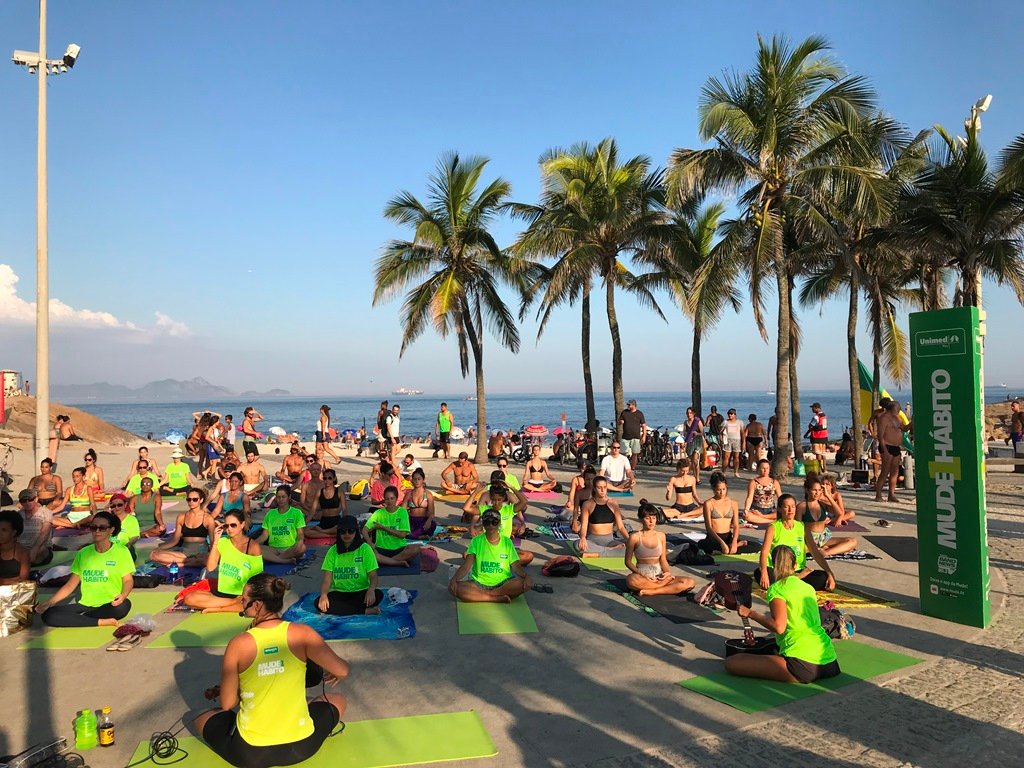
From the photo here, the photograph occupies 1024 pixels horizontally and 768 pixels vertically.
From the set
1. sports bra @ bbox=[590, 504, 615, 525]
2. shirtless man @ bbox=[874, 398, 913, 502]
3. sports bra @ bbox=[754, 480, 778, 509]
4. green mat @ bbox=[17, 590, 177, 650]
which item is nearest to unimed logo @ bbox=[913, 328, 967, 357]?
sports bra @ bbox=[590, 504, 615, 525]

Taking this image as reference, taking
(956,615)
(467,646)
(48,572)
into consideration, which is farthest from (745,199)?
(48,572)

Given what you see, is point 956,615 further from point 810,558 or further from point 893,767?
point 893,767

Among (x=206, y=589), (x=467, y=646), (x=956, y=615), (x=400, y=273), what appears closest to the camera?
(x=467, y=646)

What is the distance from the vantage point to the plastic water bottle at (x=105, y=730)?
4.34 m

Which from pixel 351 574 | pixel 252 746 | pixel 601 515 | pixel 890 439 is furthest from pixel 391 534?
pixel 890 439

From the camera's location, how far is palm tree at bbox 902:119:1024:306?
14.8 meters

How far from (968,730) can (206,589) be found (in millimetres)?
6863

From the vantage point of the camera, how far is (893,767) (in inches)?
161

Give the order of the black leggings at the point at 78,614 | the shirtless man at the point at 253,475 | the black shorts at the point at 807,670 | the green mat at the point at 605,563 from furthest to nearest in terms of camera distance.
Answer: the shirtless man at the point at 253,475, the green mat at the point at 605,563, the black leggings at the point at 78,614, the black shorts at the point at 807,670

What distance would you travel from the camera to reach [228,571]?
7379 millimetres

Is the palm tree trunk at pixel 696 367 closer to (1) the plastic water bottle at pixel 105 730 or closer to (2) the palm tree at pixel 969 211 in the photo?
(2) the palm tree at pixel 969 211

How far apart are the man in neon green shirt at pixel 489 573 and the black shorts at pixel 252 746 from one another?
10.8 feet

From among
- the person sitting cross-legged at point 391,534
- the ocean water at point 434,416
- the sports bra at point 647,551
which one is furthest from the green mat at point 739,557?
the ocean water at point 434,416

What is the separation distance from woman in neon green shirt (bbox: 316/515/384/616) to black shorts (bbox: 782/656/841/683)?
3.92 m
